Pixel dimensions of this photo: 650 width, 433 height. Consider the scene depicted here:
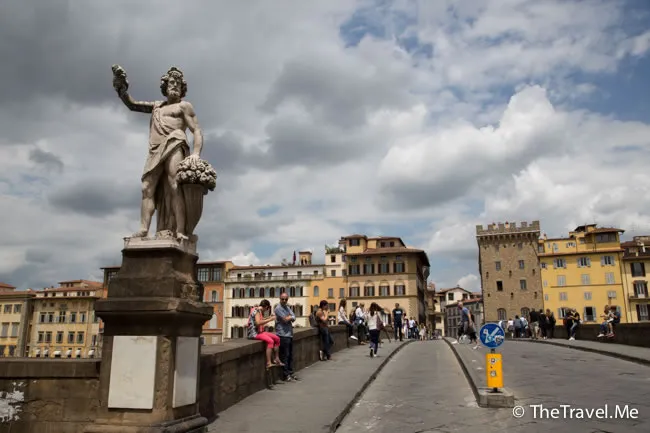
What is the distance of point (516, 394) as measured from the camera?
10.3 metres

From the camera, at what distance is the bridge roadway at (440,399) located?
769cm

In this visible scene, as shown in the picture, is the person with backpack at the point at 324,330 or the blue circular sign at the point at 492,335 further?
the person with backpack at the point at 324,330

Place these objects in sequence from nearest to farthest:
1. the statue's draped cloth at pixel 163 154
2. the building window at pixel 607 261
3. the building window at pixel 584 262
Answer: the statue's draped cloth at pixel 163 154 < the building window at pixel 607 261 < the building window at pixel 584 262

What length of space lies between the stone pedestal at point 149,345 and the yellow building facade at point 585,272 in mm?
81754

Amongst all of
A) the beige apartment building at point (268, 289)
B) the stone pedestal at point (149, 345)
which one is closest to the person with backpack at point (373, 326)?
the stone pedestal at point (149, 345)

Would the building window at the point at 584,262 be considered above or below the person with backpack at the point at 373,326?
above

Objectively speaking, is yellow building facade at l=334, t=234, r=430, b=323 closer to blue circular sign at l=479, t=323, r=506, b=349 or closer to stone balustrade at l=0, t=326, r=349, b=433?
blue circular sign at l=479, t=323, r=506, b=349

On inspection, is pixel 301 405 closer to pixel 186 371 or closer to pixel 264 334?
pixel 264 334

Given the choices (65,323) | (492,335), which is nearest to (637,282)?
(492,335)

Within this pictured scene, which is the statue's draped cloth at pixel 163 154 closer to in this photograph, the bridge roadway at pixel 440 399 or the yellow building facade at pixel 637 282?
the bridge roadway at pixel 440 399

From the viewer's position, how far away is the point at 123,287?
6461 mm

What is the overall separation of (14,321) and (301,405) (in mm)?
104398

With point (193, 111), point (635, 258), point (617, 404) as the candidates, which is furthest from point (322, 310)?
point (635, 258)

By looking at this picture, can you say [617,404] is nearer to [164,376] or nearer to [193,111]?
[164,376]
